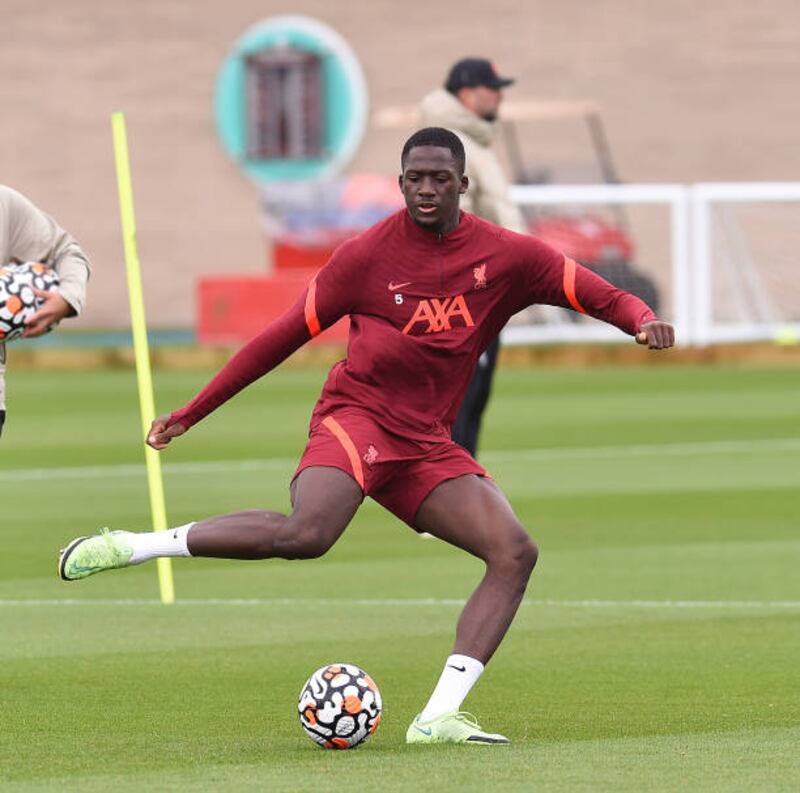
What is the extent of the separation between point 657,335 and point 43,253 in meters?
3.10

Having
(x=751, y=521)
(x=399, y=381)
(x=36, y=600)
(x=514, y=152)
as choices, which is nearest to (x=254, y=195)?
(x=514, y=152)

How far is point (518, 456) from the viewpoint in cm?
1989

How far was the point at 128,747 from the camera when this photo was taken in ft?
27.2

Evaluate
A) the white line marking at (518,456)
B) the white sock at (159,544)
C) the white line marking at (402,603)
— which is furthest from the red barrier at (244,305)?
the white sock at (159,544)

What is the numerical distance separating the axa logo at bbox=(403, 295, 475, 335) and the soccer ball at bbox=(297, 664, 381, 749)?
121 centimetres

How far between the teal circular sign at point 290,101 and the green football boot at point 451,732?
33.8 meters

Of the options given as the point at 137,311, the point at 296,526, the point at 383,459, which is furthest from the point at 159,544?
the point at 137,311

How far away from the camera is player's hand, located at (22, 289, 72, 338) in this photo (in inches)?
393

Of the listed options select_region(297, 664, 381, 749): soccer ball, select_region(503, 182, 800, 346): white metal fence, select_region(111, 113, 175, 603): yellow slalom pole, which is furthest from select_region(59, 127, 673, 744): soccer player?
select_region(503, 182, 800, 346): white metal fence

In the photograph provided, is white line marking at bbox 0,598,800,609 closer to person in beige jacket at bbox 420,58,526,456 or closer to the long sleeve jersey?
person in beige jacket at bbox 420,58,526,456

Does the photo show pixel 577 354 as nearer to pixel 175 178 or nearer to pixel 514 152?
pixel 514 152

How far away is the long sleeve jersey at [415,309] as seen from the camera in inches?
335

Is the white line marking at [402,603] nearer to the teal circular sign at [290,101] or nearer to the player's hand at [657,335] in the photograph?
the player's hand at [657,335]

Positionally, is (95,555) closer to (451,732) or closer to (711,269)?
(451,732)
